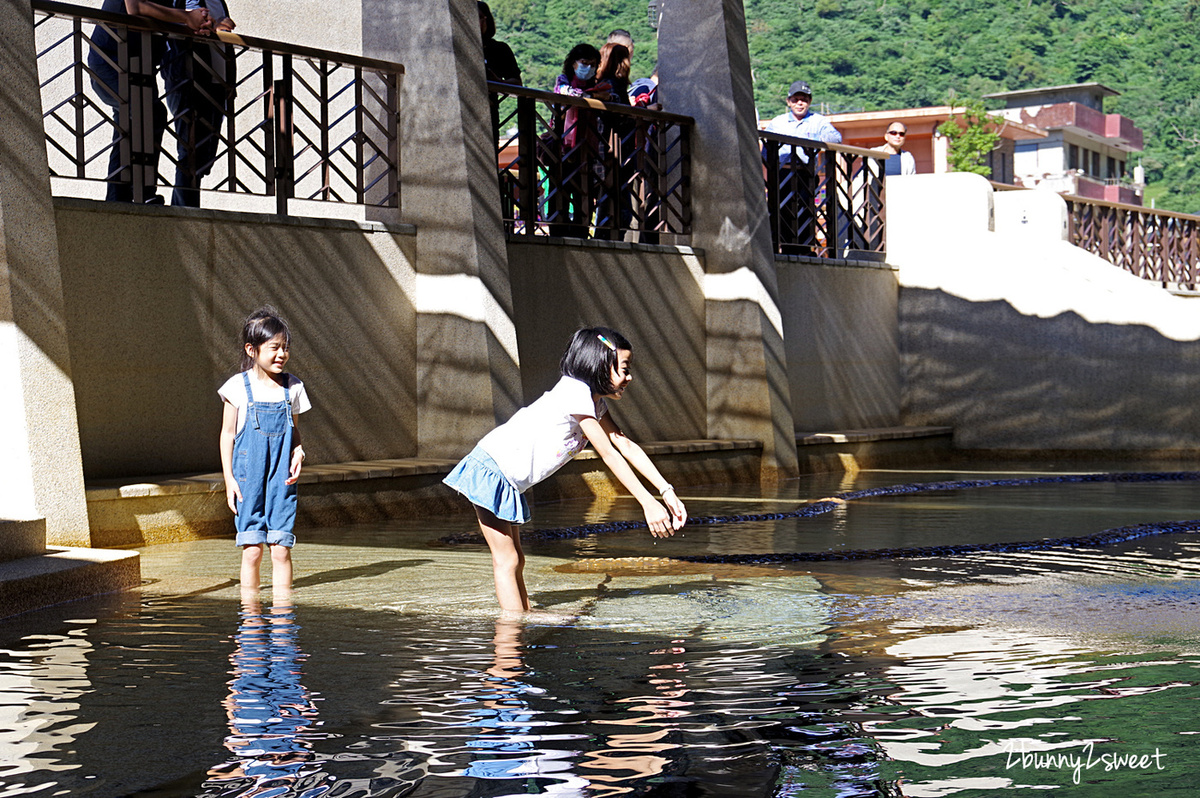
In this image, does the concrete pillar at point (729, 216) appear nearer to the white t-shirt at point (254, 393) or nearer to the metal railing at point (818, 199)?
the metal railing at point (818, 199)

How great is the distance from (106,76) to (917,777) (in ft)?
26.4

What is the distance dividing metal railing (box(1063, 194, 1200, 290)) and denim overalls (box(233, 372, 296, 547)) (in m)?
16.1

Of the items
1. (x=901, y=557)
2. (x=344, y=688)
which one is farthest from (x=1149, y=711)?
(x=901, y=557)

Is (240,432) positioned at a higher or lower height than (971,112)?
lower

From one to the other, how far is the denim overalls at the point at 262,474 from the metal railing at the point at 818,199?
916 cm

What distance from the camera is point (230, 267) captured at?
971 centimetres

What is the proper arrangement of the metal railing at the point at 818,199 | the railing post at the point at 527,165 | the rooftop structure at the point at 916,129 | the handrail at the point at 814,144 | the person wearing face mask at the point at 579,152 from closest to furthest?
the railing post at the point at 527,165 → the person wearing face mask at the point at 579,152 → the handrail at the point at 814,144 → the metal railing at the point at 818,199 → the rooftop structure at the point at 916,129

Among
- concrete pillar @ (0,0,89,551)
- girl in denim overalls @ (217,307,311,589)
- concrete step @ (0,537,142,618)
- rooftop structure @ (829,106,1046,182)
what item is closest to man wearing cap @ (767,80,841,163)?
concrete pillar @ (0,0,89,551)

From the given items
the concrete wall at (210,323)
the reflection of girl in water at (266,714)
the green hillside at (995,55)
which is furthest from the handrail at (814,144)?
the green hillside at (995,55)

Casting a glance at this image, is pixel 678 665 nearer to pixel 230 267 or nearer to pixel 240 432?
pixel 240 432

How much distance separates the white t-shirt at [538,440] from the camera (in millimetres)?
5691

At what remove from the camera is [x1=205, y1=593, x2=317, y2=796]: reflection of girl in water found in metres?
3.39

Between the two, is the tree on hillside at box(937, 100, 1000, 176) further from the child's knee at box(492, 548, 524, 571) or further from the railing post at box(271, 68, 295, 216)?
the child's knee at box(492, 548, 524, 571)

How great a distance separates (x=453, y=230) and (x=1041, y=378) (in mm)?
9165
